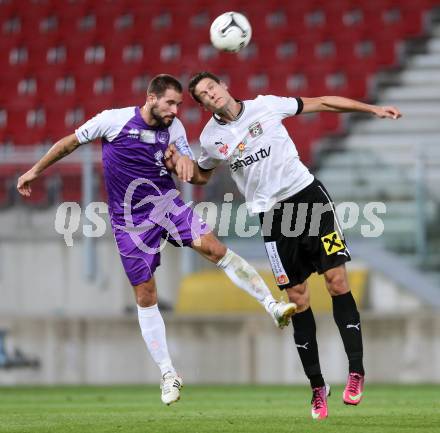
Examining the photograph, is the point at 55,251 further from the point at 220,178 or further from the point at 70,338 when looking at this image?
the point at 220,178

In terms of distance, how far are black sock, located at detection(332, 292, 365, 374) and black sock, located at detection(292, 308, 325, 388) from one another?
285 mm

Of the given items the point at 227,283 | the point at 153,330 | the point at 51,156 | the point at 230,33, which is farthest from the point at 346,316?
the point at 227,283

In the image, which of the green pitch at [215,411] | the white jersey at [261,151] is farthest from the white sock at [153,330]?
the white jersey at [261,151]

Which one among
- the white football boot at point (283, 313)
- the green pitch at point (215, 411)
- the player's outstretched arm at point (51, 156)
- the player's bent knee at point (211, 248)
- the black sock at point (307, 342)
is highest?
the player's outstretched arm at point (51, 156)

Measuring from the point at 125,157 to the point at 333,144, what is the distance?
9341 mm

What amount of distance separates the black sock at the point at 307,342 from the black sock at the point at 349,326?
0.28 m

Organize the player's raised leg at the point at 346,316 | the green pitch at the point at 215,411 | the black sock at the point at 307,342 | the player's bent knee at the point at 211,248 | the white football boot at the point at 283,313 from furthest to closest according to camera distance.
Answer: the player's bent knee at the point at 211,248, the black sock at the point at 307,342, the player's raised leg at the point at 346,316, the white football boot at the point at 283,313, the green pitch at the point at 215,411

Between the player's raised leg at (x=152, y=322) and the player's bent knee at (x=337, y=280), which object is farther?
the player's raised leg at (x=152, y=322)

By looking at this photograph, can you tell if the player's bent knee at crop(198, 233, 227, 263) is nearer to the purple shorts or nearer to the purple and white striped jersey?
the purple shorts

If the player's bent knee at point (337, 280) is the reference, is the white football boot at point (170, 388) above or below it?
below

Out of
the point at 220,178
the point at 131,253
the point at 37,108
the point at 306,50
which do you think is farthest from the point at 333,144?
the point at 131,253

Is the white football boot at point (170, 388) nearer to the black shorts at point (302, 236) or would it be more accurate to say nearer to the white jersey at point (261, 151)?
the black shorts at point (302, 236)

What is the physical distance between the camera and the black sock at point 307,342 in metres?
7.88

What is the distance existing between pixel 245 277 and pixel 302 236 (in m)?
0.55
